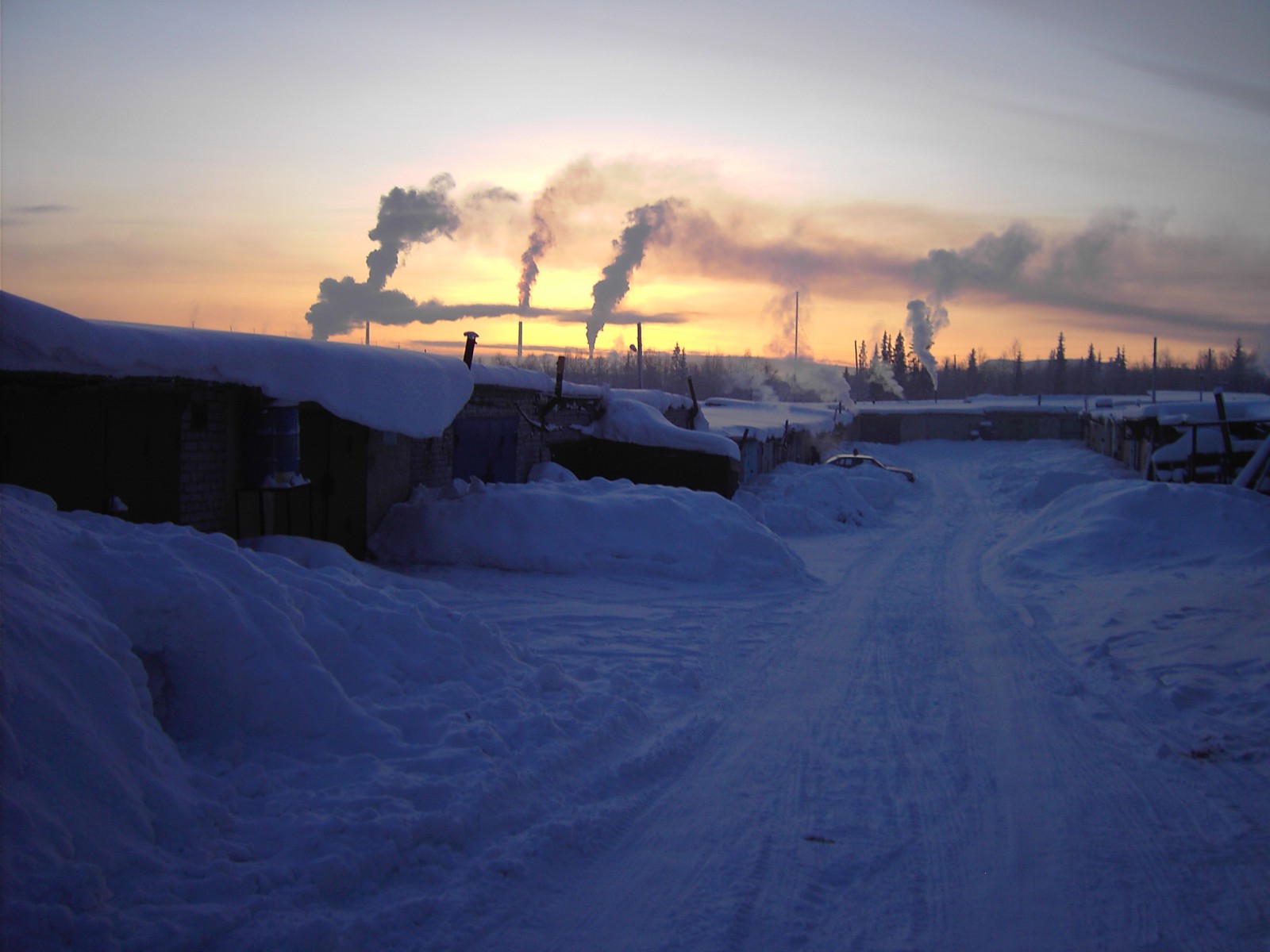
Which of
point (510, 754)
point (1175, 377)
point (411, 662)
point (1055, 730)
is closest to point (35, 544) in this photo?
point (411, 662)

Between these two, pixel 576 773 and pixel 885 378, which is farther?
pixel 885 378

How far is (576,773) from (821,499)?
16738 mm

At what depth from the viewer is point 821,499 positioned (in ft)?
68.5

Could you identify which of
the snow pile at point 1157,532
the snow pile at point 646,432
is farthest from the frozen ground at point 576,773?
the snow pile at point 646,432

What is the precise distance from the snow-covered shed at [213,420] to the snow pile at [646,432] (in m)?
7.03

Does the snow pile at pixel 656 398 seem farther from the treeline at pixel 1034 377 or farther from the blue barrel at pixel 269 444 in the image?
the treeline at pixel 1034 377

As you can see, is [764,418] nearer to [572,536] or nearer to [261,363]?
[572,536]

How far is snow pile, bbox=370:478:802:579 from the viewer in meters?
11.2

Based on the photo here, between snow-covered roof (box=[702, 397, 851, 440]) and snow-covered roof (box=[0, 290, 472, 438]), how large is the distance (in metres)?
15.2

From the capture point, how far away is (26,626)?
379 centimetres

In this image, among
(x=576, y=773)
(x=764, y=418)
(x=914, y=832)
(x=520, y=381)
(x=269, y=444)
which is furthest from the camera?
(x=764, y=418)

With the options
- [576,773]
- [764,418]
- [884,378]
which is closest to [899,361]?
[884,378]

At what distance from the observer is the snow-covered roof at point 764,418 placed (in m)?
27.6

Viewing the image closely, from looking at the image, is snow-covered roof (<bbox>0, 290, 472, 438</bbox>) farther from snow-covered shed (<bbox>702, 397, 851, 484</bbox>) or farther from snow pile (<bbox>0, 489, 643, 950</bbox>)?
snow-covered shed (<bbox>702, 397, 851, 484</bbox>)
